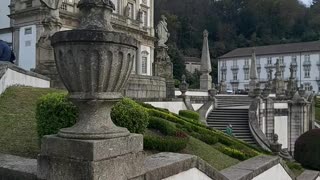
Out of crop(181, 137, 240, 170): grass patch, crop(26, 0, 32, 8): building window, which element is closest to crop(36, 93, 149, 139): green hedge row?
crop(181, 137, 240, 170): grass patch

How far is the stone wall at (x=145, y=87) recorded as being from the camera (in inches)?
657

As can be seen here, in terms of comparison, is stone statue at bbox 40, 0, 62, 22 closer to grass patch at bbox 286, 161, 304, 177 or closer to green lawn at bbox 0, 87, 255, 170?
green lawn at bbox 0, 87, 255, 170

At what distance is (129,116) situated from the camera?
673cm

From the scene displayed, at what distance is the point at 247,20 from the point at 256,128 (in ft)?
250

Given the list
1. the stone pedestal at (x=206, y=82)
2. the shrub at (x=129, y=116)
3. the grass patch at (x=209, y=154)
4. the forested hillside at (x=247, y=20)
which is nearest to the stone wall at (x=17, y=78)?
the shrub at (x=129, y=116)

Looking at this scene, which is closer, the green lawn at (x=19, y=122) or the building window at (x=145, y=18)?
the green lawn at (x=19, y=122)

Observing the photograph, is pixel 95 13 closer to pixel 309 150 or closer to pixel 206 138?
pixel 206 138

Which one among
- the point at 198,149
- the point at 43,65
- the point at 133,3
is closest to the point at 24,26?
the point at 133,3

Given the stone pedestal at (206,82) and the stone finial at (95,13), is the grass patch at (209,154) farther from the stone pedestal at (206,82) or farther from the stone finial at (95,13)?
the stone pedestal at (206,82)

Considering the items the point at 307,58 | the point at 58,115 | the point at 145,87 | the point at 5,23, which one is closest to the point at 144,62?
the point at 5,23

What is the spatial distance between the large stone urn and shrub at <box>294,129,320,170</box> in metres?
14.7

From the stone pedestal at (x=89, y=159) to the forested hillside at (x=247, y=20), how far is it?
8224 cm

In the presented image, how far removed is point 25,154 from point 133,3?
39.8 meters

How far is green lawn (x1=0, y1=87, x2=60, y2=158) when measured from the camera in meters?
6.22
